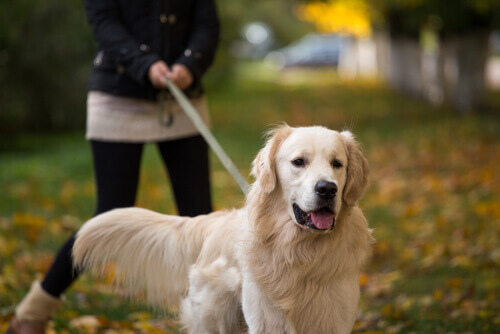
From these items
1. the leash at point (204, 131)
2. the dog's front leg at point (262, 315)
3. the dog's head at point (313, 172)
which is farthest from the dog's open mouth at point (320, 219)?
the leash at point (204, 131)

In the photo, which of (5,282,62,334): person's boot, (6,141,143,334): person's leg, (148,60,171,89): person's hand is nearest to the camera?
(148,60,171,89): person's hand

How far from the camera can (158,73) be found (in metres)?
3.63

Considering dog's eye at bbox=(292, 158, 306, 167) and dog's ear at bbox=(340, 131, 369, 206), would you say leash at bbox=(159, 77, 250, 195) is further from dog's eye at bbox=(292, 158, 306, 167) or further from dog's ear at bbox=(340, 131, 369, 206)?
dog's ear at bbox=(340, 131, 369, 206)

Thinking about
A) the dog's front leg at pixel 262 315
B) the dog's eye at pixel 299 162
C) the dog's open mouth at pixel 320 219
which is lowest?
the dog's front leg at pixel 262 315

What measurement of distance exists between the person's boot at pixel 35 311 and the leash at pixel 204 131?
47.3 inches

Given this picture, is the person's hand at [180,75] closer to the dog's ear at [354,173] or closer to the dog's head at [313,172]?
the dog's head at [313,172]

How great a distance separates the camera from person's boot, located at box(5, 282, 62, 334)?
A: 3.83 metres

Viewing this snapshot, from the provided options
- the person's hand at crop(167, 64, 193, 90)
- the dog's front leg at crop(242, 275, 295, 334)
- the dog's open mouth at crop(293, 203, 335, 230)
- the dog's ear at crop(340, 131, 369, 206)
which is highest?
the person's hand at crop(167, 64, 193, 90)

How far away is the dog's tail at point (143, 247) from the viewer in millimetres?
3318

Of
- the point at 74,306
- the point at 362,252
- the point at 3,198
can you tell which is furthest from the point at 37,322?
the point at 3,198

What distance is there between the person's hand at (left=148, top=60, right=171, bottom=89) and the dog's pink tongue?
4.36ft

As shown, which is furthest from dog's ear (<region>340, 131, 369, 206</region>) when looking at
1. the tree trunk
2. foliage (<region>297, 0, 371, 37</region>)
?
the tree trunk

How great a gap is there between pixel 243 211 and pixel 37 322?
156 cm

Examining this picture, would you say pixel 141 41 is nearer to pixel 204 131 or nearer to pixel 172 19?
pixel 172 19
